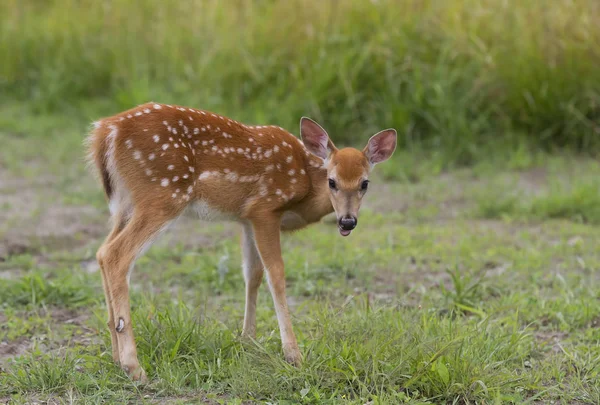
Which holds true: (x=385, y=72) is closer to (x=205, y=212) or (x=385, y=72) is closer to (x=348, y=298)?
(x=348, y=298)

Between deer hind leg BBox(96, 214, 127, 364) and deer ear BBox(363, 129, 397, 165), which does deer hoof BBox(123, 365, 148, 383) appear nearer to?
deer hind leg BBox(96, 214, 127, 364)

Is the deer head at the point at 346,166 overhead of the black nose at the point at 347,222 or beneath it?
overhead

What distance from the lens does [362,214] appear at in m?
8.21

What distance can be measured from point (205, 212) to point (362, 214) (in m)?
3.17

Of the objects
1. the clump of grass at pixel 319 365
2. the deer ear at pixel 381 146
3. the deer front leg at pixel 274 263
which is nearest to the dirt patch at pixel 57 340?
the clump of grass at pixel 319 365

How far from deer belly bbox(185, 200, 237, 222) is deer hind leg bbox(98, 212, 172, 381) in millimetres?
251

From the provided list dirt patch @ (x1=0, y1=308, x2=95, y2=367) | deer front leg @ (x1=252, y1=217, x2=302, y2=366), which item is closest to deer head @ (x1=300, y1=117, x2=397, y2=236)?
deer front leg @ (x1=252, y1=217, x2=302, y2=366)

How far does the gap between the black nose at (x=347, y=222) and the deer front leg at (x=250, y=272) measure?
587mm

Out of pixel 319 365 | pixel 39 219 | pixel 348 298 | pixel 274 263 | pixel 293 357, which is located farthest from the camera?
pixel 39 219

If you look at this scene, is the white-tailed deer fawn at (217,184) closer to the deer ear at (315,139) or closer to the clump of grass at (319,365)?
the deer ear at (315,139)

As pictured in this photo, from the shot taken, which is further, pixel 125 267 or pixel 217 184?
pixel 217 184

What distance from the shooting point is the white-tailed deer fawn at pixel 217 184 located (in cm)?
487

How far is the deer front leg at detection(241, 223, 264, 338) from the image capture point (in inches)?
211

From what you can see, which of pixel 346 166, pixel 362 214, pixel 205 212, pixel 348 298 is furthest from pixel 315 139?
pixel 362 214
